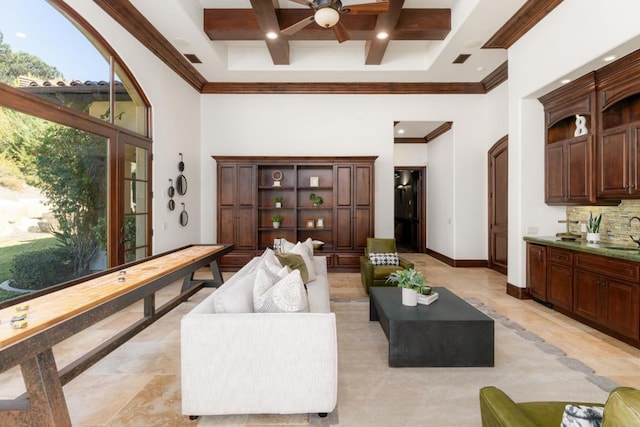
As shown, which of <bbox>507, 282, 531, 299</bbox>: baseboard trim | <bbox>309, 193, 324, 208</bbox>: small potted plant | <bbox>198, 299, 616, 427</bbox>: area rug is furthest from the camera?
<bbox>309, 193, 324, 208</bbox>: small potted plant

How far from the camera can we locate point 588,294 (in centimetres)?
341

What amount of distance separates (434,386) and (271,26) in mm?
4754

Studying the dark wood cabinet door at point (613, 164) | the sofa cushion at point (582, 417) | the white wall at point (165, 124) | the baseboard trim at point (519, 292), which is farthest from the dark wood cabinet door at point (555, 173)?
the white wall at point (165, 124)

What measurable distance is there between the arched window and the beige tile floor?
762mm

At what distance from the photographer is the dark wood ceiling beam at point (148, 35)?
3771 mm

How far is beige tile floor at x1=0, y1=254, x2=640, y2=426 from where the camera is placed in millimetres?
2120

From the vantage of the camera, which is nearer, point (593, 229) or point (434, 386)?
point (434, 386)

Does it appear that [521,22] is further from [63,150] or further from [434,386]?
[63,150]

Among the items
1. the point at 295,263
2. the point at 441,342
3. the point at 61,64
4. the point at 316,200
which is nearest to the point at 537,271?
the point at 441,342

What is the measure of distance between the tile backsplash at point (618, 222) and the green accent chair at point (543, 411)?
11.1ft

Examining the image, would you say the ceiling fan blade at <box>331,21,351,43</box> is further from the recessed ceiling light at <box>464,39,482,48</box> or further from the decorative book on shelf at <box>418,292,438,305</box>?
the decorative book on shelf at <box>418,292,438,305</box>

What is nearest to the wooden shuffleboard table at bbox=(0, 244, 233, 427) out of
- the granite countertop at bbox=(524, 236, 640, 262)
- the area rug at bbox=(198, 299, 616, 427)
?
the area rug at bbox=(198, 299, 616, 427)

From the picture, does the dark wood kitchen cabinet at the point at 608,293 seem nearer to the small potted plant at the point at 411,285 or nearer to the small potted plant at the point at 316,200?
the small potted plant at the point at 411,285

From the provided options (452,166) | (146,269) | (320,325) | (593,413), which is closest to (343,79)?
(452,166)
